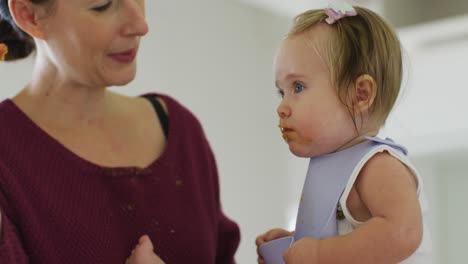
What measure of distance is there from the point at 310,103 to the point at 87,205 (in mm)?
486

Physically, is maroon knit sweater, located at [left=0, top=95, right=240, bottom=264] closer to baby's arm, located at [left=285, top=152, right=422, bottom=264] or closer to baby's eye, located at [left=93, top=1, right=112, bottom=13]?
baby's eye, located at [left=93, top=1, right=112, bottom=13]

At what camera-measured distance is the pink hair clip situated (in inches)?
42.7

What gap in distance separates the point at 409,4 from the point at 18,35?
1.78 meters

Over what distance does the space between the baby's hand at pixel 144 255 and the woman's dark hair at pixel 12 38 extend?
0.47m

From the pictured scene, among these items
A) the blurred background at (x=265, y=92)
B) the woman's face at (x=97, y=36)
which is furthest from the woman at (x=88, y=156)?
the blurred background at (x=265, y=92)

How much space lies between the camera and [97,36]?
1248 mm

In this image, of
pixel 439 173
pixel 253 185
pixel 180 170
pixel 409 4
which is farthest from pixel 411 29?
pixel 180 170

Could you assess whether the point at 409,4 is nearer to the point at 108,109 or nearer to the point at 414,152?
the point at 414,152

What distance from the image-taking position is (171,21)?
240 centimetres

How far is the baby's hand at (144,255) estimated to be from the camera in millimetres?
1220

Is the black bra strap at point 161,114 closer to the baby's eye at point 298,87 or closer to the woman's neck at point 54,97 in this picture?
the woman's neck at point 54,97

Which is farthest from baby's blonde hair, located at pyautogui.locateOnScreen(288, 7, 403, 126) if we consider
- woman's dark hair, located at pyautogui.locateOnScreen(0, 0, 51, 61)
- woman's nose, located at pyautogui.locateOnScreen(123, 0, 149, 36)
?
woman's dark hair, located at pyautogui.locateOnScreen(0, 0, 51, 61)

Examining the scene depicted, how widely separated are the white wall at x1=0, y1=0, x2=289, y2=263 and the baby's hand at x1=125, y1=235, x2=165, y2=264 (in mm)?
1037

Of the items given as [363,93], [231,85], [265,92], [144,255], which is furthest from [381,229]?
[265,92]
